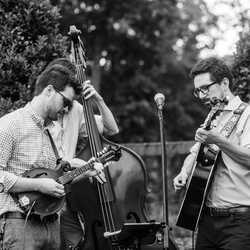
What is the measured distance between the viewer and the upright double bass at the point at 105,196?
15.6 feet

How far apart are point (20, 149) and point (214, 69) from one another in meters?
1.54

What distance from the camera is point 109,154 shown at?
14.2 feet

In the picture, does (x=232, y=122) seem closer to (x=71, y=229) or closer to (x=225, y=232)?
(x=225, y=232)

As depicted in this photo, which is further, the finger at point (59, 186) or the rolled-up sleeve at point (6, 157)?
the finger at point (59, 186)

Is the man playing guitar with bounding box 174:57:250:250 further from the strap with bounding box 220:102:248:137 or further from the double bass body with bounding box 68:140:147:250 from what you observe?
the double bass body with bounding box 68:140:147:250

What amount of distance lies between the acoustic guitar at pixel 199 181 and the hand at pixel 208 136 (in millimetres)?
196

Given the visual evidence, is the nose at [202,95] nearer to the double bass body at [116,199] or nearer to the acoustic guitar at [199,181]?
the acoustic guitar at [199,181]

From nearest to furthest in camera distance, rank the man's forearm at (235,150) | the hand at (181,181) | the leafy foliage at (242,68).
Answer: the man's forearm at (235,150) → the hand at (181,181) → the leafy foliage at (242,68)

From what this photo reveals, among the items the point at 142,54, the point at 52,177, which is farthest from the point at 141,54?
the point at 52,177

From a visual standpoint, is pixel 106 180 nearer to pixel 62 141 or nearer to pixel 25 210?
pixel 62 141

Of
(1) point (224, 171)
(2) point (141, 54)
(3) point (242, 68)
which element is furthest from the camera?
(2) point (141, 54)

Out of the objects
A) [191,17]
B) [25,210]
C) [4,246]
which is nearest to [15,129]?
[25,210]

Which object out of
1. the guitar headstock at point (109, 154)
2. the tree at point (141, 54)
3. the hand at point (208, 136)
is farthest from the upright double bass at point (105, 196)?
the tree at point (141, 54)

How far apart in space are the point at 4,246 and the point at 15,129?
2.70 ft
